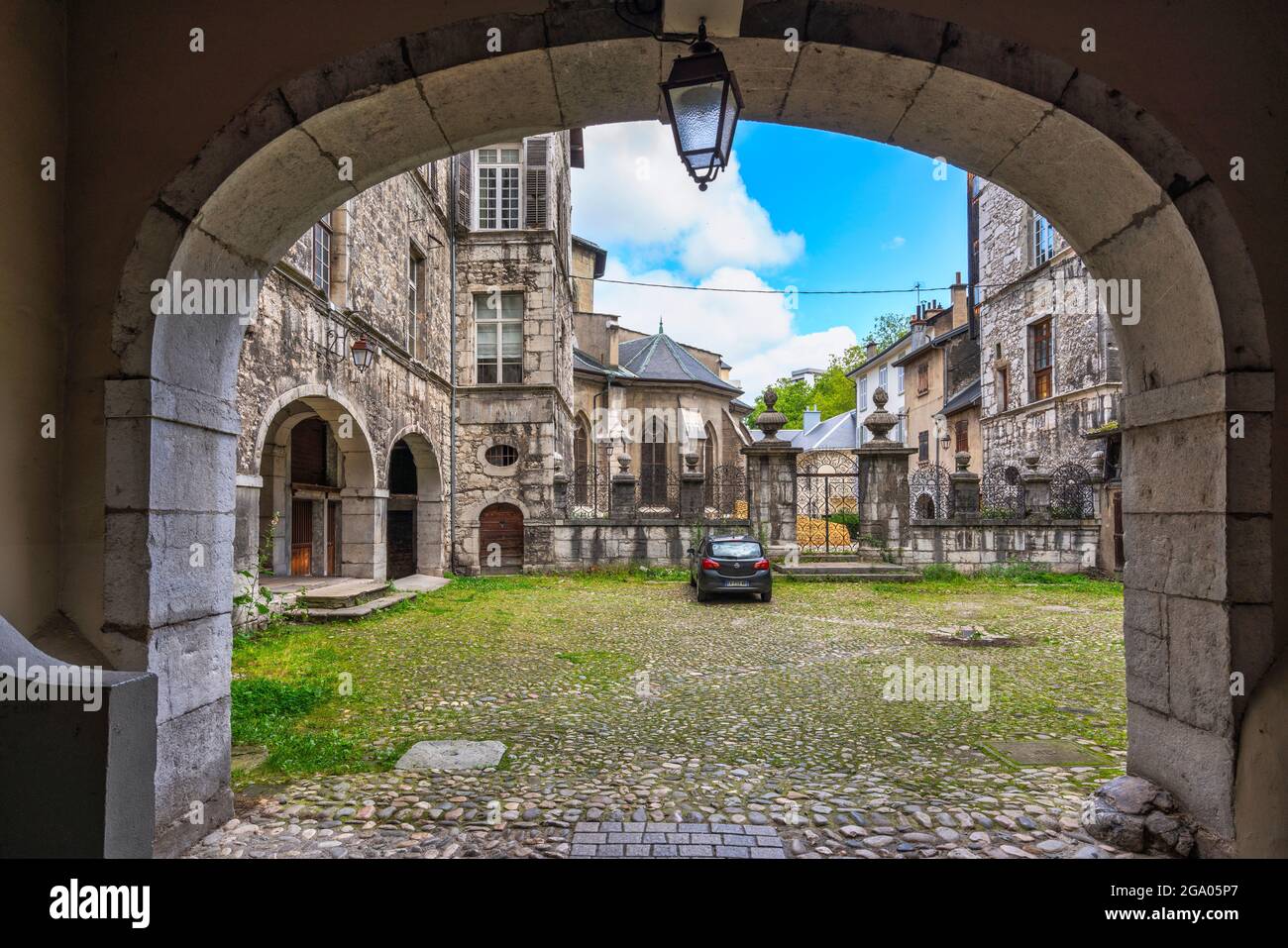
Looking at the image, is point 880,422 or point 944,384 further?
point 944,384

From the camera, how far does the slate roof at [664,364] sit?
90.6 ft

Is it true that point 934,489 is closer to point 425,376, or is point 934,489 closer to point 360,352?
point 425,376

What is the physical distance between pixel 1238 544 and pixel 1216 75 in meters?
2.05

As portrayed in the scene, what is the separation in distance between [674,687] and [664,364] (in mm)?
23302

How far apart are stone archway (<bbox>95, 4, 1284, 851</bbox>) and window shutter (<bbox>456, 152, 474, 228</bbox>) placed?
49.2 ft

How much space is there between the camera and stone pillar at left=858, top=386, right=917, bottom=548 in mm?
15125

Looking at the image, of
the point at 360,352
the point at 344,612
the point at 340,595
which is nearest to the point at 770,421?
the point at 360,352

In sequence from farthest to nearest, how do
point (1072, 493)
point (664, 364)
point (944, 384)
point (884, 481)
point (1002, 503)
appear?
point (664, 364), point (944, 384), point (1002, 503), point (1072, 493), point (884, 481)

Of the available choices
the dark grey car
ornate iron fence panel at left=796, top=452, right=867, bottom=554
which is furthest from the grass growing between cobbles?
ornate iron fence panel at left=796, top=452, right=867, bottom=554

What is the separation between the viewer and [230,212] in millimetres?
3234

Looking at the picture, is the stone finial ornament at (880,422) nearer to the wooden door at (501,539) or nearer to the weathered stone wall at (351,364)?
the wooden door at (501,539)

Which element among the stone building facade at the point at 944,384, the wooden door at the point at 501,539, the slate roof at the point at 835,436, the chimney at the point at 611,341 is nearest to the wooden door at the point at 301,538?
the wooden door at the point at 501,539

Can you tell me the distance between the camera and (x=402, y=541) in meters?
15.9

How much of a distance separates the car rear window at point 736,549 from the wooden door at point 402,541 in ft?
25.0
